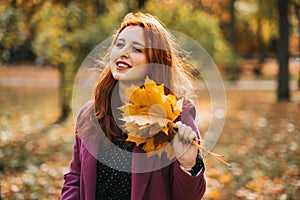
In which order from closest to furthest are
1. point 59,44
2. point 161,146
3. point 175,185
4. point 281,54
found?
point 161,146, point 175,185, point 59,44, point 281,54

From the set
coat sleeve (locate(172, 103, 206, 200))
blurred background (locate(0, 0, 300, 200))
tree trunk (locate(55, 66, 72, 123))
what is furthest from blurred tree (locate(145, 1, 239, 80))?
coat sleeve (locate(172, 103, 206, 200))

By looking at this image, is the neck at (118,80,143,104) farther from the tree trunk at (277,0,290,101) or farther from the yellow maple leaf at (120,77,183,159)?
the tree trunk at (277,0,290,101)

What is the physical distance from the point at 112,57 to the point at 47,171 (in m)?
4.34

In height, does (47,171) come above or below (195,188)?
below

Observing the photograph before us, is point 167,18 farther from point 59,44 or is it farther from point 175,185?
point 175,185

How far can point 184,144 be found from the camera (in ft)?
6.20

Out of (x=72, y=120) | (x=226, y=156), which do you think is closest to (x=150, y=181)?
(x=226, y=156)

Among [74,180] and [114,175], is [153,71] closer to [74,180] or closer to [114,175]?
[114,175]

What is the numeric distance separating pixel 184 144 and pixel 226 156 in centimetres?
553

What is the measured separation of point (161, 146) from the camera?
1.92 metres

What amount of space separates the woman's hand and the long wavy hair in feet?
1.15

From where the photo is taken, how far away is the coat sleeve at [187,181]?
6.49ft

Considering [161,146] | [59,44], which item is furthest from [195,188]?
[59,44]

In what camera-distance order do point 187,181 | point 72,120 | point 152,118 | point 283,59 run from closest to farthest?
point 152,118 → point 187,181 → point 72,120 → point 283,59
